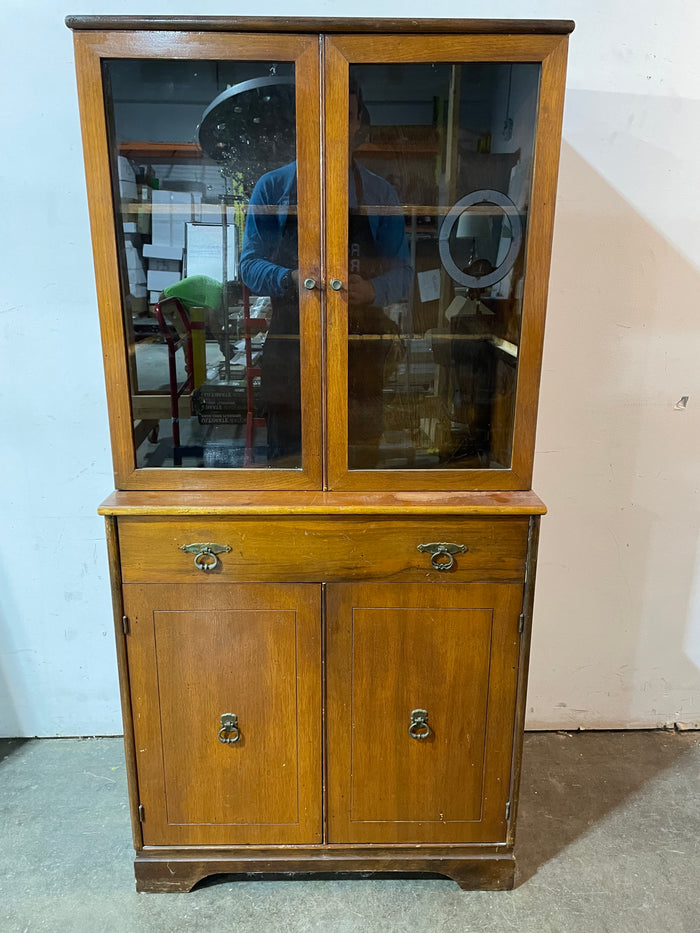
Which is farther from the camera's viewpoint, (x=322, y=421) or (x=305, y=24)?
(x=322, y=421)

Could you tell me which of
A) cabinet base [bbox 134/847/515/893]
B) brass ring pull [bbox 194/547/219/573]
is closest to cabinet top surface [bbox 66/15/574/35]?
brass ring pull [bbox 194/547/219/573]

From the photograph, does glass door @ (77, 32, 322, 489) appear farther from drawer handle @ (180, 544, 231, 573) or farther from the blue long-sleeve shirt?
drawer handle @ (180, 544, 231, 573)

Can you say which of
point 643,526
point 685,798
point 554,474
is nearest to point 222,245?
point 554,474

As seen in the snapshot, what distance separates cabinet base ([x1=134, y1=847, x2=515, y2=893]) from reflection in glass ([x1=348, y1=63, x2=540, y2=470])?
880 mm

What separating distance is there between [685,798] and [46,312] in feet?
6.72

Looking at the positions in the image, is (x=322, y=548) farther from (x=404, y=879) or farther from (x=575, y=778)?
(x=575, y=778)

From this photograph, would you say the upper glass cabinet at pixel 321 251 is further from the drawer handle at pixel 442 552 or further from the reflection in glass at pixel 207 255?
the drawer handle at pixel 442 552

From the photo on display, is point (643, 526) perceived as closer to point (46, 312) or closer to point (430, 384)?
point (430, 384)

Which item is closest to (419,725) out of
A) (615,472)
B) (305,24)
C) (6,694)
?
(615,472)

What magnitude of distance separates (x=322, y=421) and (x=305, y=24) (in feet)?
2.28

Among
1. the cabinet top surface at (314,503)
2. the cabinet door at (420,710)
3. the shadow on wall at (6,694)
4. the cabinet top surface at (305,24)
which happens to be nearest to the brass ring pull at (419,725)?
the cabinet door at (420,710)

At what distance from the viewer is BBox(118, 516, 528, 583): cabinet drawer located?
1.40 meters

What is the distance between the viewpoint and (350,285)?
136cm

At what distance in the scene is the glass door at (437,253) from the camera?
127 cm
